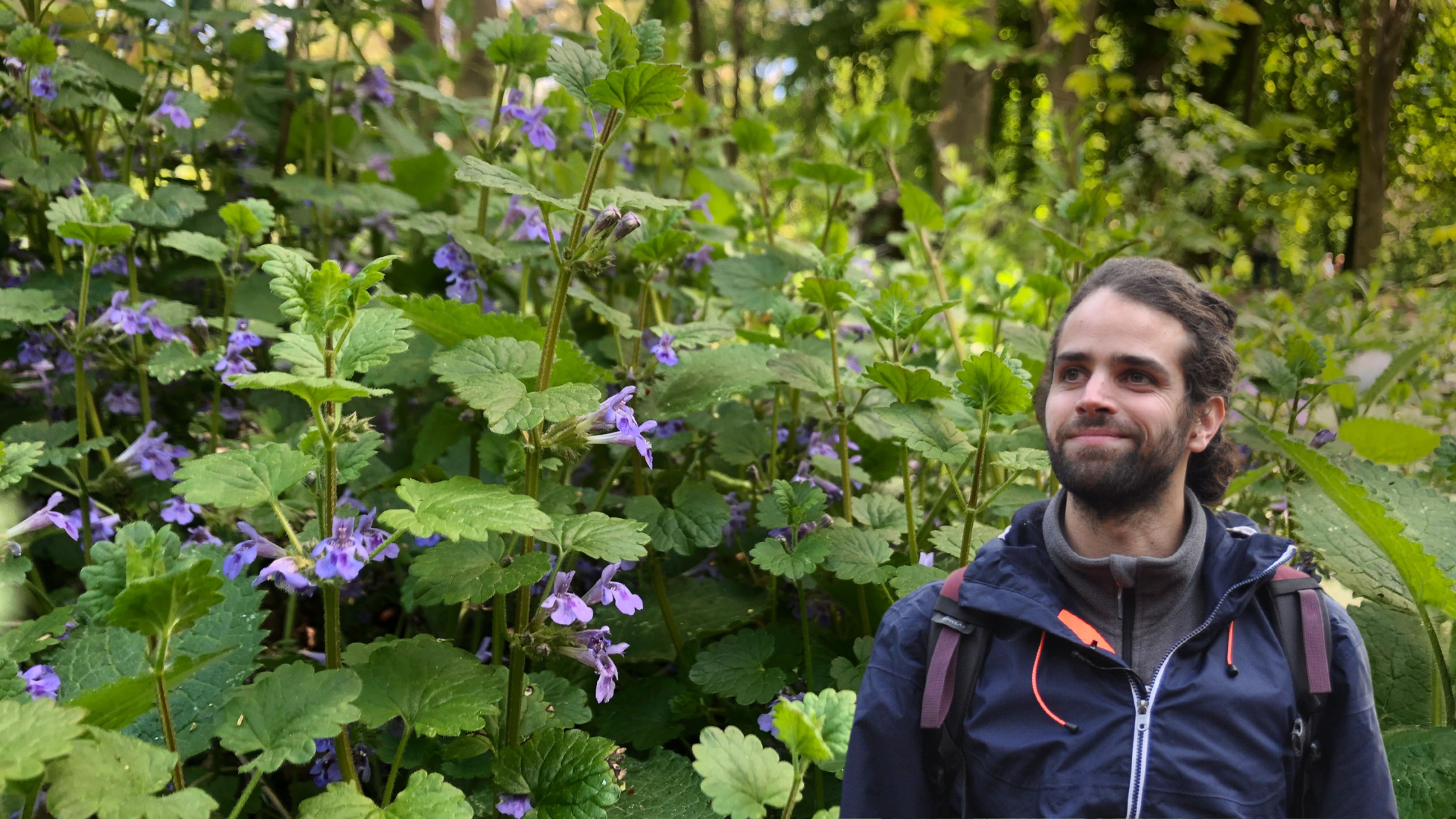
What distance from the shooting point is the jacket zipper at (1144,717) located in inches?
49.4

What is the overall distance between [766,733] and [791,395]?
0.80m

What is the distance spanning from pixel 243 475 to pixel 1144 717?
1.20 m

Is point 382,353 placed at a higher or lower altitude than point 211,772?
higher

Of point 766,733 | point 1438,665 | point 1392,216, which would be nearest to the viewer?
point 1438,665

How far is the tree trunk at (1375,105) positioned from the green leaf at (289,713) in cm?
458

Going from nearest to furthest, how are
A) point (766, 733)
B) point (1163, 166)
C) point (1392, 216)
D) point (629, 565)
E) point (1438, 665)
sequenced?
point (1438, 665) → point (766, 733) → point (629, 565) → point (1392, 216) → point (1163, 166)

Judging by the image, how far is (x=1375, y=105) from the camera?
4.46 m

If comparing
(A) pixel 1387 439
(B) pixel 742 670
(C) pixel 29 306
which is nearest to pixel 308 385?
(B) pixel 742 670

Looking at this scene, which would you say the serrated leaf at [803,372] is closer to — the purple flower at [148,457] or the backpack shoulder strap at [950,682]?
the backpack shoulder strap at [950,682]

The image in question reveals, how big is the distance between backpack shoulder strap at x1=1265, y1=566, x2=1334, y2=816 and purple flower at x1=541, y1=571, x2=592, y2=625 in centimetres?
96

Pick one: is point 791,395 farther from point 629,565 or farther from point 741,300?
point 629,565

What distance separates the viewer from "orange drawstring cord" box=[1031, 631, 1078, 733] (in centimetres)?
129

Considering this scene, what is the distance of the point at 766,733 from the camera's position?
1.85 m

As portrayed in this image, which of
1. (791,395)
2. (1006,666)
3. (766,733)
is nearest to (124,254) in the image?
(791,395)
